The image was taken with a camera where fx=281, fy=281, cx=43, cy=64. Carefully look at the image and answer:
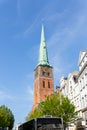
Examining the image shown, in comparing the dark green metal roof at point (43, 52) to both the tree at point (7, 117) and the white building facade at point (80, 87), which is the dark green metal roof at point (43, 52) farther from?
the white building facade at point (80, 87)

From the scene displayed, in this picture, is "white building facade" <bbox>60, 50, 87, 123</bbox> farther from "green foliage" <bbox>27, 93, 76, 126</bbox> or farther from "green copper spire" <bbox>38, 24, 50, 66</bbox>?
"green copper spire" <bbox>38, 24, 50, 66</bbox>

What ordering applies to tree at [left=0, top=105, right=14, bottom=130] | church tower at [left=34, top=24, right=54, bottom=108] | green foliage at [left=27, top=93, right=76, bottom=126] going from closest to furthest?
green foliage at [left=27, top=93, right=76, bottom=126] < tree at [left=0, top=105, right=14, bottom=130] < church tower at [left=34, top=24, right=54, bottom=108]

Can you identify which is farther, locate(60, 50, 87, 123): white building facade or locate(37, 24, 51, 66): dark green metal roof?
locate(37, 24, 51, 66): dark green metal roof

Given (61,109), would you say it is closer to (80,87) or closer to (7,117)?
(80,87)

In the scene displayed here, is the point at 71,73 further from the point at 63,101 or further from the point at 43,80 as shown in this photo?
the point at 43,80

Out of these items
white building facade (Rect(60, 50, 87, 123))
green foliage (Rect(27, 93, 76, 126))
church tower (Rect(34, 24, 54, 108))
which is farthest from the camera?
church tower (Rect(34, 24, 54, 108))

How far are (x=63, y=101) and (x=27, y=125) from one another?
19.3 metres

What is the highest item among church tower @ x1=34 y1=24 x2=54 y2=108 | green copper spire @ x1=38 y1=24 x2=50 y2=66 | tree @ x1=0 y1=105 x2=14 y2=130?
green copper spire @ x1=38 y1=24 x2=50 y2=66

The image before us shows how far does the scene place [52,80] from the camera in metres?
143

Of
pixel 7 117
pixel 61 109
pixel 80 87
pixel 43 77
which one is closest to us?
pixel 61 109

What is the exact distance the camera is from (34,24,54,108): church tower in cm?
13400

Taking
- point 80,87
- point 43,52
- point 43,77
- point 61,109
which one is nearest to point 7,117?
point 61,109

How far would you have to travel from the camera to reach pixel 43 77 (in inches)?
5512

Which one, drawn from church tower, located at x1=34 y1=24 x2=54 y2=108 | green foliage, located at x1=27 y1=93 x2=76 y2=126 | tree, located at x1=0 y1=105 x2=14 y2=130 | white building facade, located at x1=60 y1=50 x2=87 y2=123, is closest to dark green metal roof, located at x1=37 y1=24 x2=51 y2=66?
church tower, located at x1=34 y1=24 x2=54 y2=108
